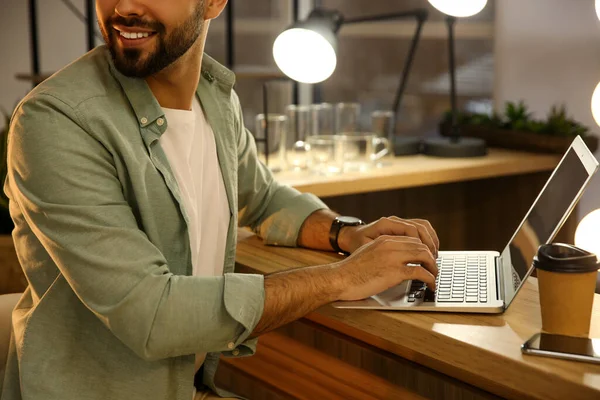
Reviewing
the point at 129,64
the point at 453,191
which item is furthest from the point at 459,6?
the point at 129,64

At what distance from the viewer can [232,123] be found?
173 centimetres

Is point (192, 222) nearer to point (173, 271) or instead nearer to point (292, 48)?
point (173, 271)

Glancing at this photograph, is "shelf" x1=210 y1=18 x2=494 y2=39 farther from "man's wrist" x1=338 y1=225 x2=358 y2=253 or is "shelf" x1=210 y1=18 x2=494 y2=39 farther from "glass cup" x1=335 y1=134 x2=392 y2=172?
"man's wrist" x1=338 y1=225 x2=358 y2=253

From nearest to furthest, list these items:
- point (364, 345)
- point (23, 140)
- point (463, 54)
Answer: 1. point (23, 140)
2. point (364, 345)
3. point (463, 54)

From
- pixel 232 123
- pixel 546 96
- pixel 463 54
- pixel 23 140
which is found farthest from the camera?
pixel 463 54

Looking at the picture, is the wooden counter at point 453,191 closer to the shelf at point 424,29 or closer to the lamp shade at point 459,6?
the lamp shade at point 459,6

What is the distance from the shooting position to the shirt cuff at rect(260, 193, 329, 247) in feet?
5.88

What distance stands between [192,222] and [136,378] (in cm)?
29

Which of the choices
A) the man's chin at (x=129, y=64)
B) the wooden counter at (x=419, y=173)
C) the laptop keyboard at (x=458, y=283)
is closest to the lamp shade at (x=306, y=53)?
the wooden counter at (x=419, y=173)

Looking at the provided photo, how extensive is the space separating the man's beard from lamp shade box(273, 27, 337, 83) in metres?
1.09

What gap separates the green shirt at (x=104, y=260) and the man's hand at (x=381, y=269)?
0.14m

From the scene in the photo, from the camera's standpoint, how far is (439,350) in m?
1.25

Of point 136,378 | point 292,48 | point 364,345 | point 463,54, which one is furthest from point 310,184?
point 463,54

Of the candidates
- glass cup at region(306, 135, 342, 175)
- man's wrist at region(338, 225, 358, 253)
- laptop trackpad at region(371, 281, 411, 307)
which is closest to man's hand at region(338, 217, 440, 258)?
man's wrist at region(338, 225, 358, 253)
